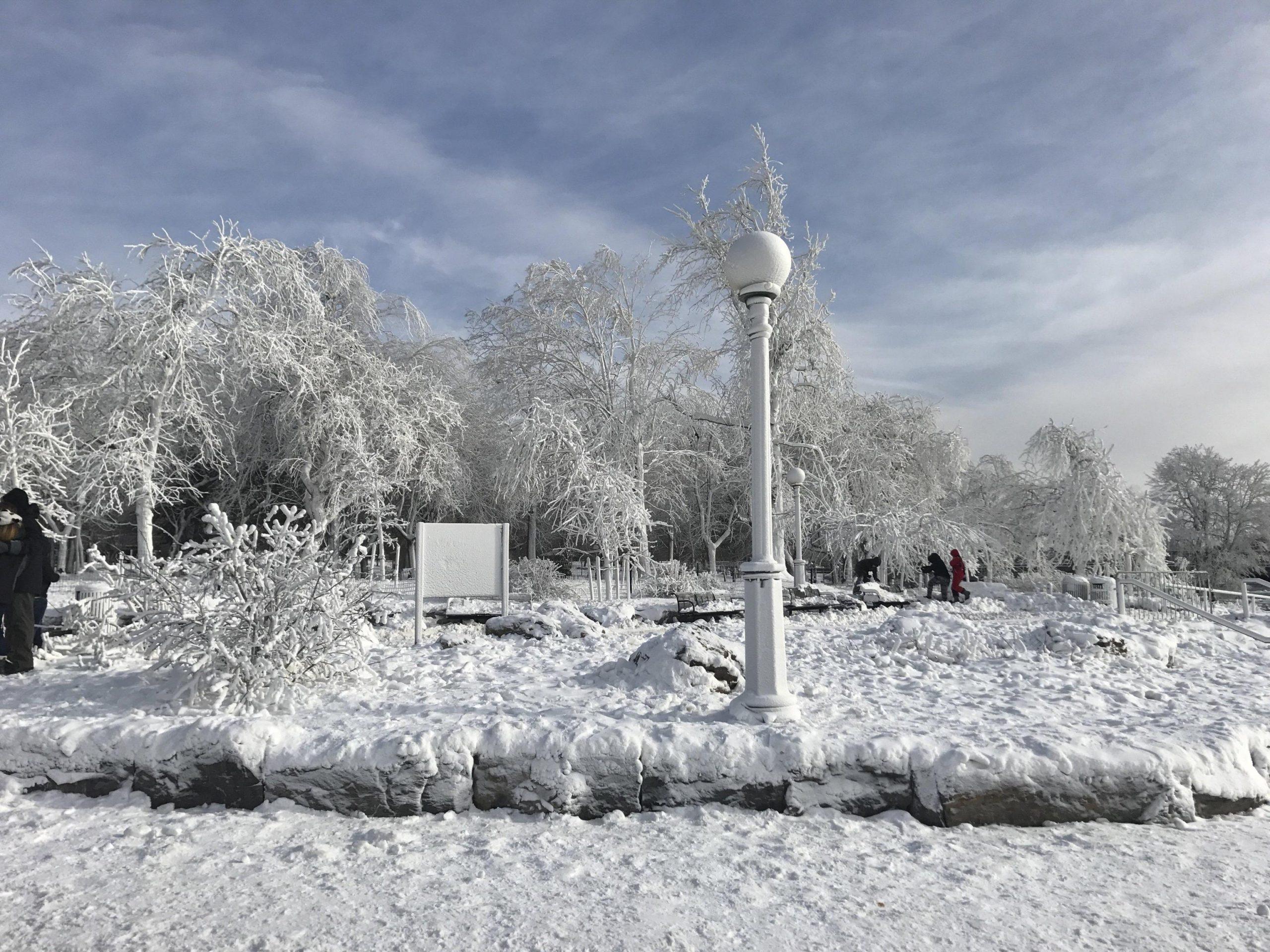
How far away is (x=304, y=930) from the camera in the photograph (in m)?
2.37

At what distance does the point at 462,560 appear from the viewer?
8.48 m

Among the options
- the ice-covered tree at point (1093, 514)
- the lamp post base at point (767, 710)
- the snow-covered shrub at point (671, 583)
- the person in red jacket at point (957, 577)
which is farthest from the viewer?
the ice-covered tree at point (1093, 514)

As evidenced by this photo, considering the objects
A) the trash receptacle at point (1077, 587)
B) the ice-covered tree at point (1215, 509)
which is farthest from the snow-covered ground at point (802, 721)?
the ice-covered tree at point (1215, 509)

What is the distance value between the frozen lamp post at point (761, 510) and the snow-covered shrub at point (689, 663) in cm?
79

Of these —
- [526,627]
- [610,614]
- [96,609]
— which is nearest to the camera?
[96,609]

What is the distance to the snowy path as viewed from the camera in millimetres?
2344

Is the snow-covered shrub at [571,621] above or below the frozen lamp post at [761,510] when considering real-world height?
below

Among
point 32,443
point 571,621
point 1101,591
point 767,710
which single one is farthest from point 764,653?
point 32,443

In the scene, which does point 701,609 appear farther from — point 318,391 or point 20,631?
point 318,391

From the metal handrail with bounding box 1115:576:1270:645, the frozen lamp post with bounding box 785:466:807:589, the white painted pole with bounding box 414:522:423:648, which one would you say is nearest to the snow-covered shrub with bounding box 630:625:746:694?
the white painted pole with bounding box 414:522:423:648

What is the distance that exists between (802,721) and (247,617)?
3387mm

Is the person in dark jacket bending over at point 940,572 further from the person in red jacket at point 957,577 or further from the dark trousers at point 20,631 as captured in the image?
the dark trousers at point 20,631

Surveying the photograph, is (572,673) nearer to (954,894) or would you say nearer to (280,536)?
(280,536)

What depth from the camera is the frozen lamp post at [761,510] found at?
4.16m
